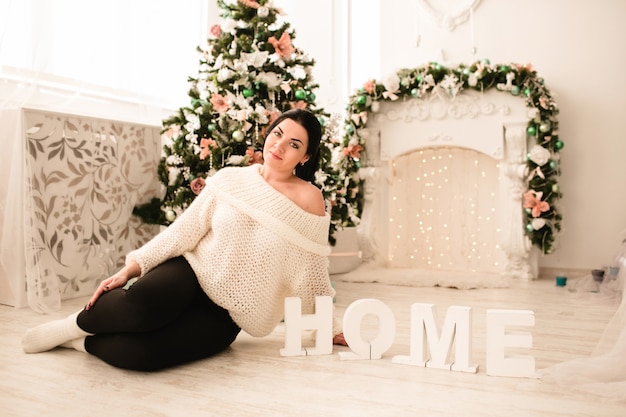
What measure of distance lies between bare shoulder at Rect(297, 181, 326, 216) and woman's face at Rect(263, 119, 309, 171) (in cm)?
11

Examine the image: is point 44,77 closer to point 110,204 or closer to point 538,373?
point 110,204

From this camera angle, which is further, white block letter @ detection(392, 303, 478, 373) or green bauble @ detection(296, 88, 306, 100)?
green bauble @ detection(296, 88, 306, 100)

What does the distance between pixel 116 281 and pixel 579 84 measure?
4.22m

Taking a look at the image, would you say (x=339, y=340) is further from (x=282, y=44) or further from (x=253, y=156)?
(x=282, y=44)

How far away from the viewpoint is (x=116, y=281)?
211 cm

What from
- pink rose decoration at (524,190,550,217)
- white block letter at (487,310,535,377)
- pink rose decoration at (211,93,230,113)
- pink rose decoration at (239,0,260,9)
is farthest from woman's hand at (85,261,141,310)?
pink rose decoration at (524,190,550,217)

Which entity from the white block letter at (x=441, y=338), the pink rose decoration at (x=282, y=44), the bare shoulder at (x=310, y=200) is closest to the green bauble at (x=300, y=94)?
the pink rose decoration at (x=282, y=44)

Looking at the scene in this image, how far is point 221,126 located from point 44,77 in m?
1.20

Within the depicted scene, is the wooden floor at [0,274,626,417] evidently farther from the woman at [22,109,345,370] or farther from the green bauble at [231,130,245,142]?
the green bauble at [231,130,245,142]

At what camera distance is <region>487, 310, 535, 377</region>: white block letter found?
2031 mm

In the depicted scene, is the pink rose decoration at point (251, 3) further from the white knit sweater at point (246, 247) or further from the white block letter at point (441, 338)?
the white block letter at point (441, 338)

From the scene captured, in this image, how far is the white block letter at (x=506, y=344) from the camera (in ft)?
6.66

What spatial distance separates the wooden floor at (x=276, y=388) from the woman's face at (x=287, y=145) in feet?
2.53

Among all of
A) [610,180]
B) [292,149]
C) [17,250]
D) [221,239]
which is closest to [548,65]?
[610,180]
